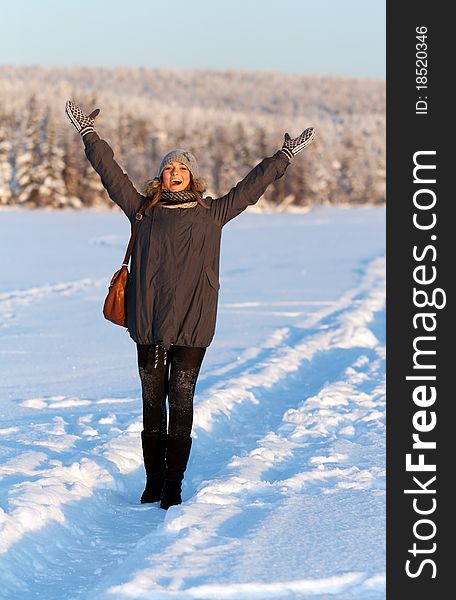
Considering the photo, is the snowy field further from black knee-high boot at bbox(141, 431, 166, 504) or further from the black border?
the black border

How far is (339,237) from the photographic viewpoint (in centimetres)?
3472

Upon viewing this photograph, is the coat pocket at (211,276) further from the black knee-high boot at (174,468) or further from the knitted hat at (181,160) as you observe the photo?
the black knee-high boot at (174,468)

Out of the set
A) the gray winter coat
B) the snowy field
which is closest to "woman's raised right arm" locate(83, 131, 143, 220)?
the gray winter coat

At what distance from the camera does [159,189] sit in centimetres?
477

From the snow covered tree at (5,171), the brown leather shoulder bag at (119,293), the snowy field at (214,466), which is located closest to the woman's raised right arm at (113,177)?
the brown leather shoulder bag at (119,293)

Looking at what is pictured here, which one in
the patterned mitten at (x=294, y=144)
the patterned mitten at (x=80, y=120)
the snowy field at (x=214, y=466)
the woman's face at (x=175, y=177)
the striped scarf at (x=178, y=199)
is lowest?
the snowy field at (x=214, y=466)

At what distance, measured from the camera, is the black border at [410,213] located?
16.9ft

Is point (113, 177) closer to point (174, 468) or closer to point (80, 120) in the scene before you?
A: point (80, 120)

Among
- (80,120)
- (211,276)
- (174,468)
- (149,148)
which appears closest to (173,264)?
(211,276)

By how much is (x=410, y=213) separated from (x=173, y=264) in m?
2.18

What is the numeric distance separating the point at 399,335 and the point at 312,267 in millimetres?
16133

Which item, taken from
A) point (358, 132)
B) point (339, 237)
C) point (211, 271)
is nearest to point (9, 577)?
point (211, 271)

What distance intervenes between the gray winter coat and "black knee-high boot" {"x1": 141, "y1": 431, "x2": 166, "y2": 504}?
594 millimetres

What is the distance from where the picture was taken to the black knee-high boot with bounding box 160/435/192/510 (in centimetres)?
486
